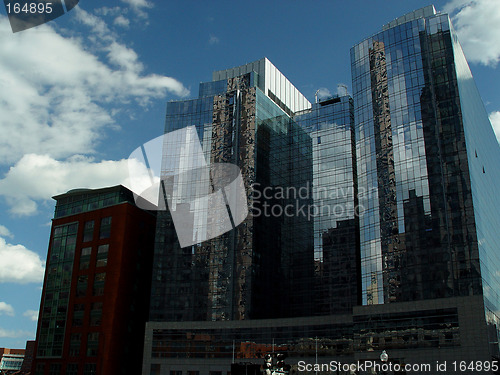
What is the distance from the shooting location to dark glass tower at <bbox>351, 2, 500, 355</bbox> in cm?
8406

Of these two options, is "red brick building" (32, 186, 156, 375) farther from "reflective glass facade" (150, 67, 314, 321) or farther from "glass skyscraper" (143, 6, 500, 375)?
"reflective glass facade" (150, 67, 314, 321)

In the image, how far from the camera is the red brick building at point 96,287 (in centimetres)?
10931

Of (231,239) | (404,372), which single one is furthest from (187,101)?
(404,372)

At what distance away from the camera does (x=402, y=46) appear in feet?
322

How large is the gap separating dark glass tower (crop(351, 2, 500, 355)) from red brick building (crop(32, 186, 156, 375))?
5142 cm

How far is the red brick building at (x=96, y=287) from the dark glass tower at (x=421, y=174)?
51418 millimetres

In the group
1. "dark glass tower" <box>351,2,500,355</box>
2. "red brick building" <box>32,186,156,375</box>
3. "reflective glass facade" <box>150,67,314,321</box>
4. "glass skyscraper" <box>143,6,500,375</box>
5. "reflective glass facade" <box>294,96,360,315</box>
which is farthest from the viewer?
"red brick building" <box>32,186,156,375</box>

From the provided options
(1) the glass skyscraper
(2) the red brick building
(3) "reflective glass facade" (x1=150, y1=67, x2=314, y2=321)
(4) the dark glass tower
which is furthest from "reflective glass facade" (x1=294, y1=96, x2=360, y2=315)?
(2) the red brick building

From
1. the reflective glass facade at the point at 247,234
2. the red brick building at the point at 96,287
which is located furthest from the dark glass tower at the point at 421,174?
the red brick building at the point at 96,287

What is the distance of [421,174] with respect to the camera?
89.8m

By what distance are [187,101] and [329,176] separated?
37550 mm

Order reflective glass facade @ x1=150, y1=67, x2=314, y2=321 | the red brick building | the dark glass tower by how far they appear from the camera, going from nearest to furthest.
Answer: the dark glass tower, reflective glass facade @ x1=150, y1=67, x2=314, y2=321, the red brick building

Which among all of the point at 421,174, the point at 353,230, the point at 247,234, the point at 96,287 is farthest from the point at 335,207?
the point at 96,287

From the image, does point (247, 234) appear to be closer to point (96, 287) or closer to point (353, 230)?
point (353, 230)
